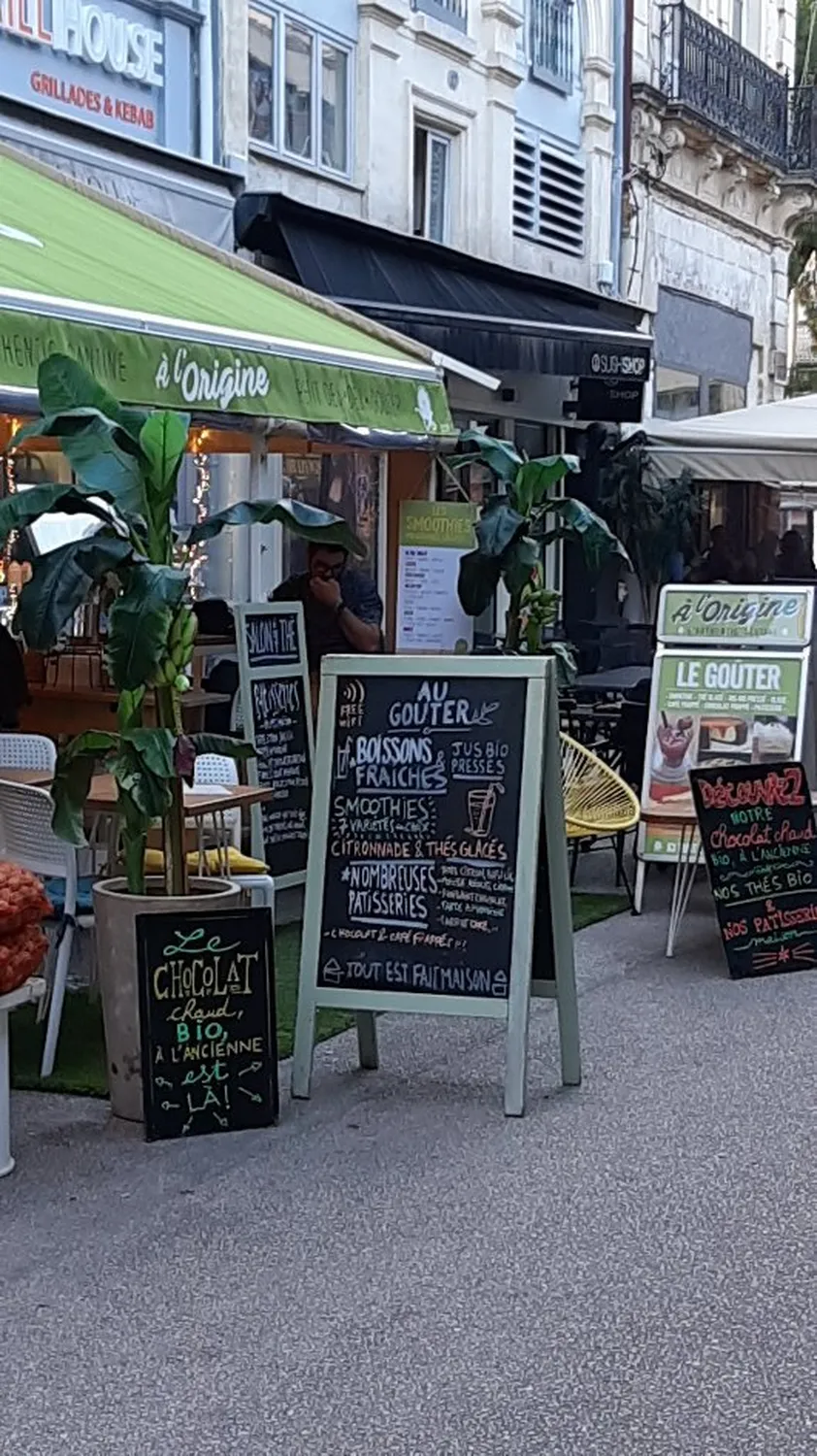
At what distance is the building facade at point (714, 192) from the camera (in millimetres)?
21422

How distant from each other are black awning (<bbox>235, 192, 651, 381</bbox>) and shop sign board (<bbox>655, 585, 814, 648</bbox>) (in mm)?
4166

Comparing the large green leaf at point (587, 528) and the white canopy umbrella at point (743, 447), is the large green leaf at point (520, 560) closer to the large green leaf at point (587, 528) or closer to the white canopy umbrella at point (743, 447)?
the large green leaf at point (587, 528)

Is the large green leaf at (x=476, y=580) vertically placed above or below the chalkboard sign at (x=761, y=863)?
above

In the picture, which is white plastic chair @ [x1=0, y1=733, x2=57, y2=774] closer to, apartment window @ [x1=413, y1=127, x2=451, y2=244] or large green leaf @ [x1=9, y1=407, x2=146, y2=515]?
large green leaf @ [x1=9, y1=407, x2=146, y2=515]

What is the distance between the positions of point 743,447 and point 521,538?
2.93 metres

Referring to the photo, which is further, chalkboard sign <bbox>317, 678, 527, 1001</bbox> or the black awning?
the black awning

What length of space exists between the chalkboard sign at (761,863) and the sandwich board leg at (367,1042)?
2122 millimetres

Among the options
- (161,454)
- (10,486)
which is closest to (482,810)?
(161,454)

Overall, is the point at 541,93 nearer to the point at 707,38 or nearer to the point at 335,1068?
the point at 707,38

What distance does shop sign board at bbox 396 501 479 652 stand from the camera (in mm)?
11023

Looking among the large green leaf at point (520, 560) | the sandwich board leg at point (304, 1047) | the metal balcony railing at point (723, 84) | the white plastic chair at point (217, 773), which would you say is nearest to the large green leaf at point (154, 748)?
the sandwich board leg at point (304, 1047)

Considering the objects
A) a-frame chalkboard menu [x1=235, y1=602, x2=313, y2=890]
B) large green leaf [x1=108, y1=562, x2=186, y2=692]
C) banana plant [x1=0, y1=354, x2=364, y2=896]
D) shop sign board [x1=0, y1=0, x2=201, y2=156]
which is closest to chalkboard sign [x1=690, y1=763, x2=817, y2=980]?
a-frame chalkboard menu [x1=235, y1=602, x2=313, y2=890]

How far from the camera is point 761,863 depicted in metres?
8.55

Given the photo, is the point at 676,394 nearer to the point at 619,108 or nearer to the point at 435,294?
the point at 619,108
